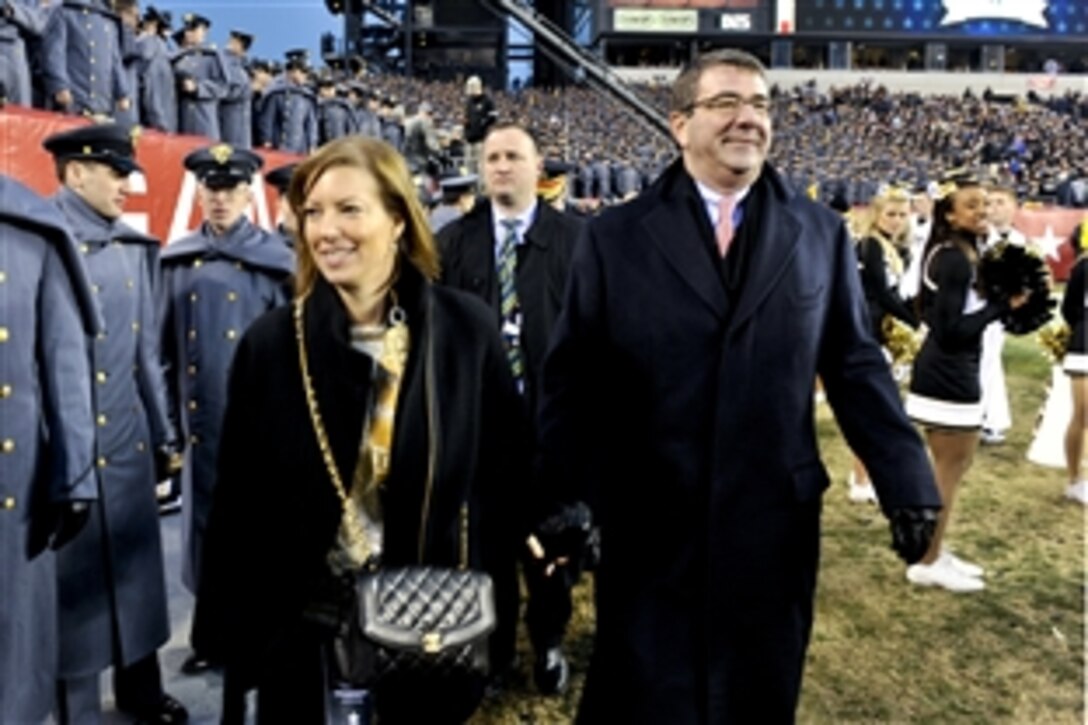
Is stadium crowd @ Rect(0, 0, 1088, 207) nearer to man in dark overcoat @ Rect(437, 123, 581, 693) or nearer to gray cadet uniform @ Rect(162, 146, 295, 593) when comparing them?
man in dark overcoat @ Rect(437, 123, 581, 693)

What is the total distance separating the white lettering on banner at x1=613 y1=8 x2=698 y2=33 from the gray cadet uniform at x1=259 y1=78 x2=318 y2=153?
45206mm

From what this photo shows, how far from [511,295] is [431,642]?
206cm

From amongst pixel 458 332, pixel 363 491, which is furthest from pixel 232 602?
pixel 458 332

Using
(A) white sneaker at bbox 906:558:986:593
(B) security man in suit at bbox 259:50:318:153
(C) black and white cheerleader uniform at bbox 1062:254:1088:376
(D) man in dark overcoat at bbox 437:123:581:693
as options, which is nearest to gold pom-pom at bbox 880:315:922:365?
(C) black and white cheerleader uniform at bbox 1062:254:1088:376

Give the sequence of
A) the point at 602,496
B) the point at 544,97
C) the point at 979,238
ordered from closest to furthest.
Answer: the point at 602,496
the point at 979,238
the point at 544,97

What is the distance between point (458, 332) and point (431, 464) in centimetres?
34

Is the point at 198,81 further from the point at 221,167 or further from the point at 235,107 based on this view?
the point at 221,167

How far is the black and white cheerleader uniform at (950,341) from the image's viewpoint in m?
4.29

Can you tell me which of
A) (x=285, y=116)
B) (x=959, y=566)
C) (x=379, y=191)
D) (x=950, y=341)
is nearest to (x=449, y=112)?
(x=285, y=116)

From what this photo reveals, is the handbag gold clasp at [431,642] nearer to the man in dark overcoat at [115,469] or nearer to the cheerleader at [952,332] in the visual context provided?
→ the man in dark overcoat at [115,469]

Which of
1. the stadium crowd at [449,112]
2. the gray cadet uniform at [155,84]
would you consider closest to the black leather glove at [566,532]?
the stadium crowd at [449,112]

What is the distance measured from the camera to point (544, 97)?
139 ft

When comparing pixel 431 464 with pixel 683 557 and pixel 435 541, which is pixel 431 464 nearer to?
pixel 435 541

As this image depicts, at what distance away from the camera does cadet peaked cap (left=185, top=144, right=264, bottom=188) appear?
3.71 meters
